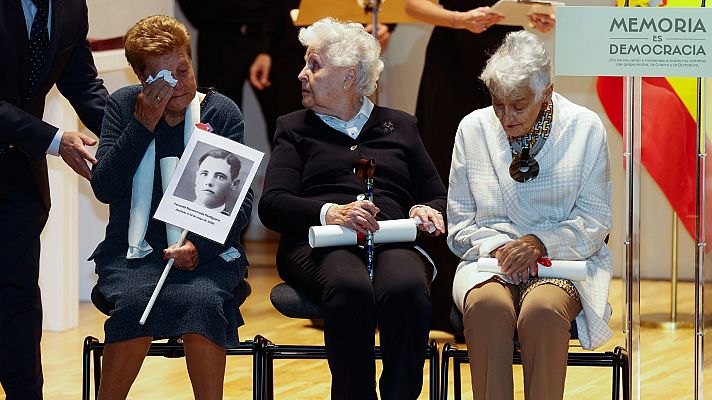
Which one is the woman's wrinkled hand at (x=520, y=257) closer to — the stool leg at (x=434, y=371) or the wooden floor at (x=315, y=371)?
the stool leg at (x=434, y=371)

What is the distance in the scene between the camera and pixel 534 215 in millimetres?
3805

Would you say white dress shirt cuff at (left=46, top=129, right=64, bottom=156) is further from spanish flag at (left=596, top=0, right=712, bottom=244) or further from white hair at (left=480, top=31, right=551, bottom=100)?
spanish flag at (left=596, top=0, right=712, bottom=244)

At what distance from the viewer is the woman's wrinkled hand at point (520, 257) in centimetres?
365

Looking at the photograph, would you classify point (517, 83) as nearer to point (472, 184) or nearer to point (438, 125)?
point (472, 184)

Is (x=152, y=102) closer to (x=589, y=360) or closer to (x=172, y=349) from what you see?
(x=172, y=349)

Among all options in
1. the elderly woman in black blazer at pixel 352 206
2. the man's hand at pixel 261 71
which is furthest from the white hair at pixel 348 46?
the man's hand at pixel 261 71

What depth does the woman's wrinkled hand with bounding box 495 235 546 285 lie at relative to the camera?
3650 mm

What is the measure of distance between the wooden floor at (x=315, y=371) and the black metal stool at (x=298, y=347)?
78 cm

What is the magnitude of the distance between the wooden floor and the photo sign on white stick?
3.81ft

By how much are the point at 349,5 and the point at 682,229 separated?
6.52ft

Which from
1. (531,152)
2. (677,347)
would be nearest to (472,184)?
(531,152)

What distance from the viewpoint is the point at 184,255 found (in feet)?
12.1

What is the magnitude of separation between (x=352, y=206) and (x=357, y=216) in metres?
0.05

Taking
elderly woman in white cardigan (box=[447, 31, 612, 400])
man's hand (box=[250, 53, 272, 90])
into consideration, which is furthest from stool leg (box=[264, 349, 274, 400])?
man's hand (box=[250, 53, 272, 90])
